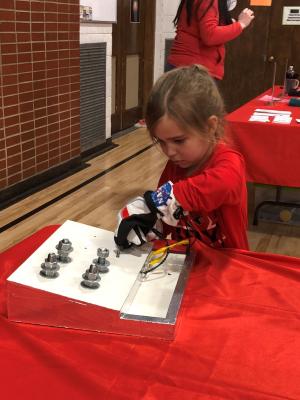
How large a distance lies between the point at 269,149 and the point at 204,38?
726 mm

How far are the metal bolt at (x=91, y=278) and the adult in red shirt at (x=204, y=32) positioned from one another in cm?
210

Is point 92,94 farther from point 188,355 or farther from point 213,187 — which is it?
point 188,355

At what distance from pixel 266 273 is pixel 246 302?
Result: 0.40 feet

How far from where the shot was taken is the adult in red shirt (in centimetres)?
264

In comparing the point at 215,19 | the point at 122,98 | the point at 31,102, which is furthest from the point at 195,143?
the point at 122,98

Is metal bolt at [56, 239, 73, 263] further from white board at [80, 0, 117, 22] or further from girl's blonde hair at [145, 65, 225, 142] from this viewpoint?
white board at [80, 0, 117, 22]

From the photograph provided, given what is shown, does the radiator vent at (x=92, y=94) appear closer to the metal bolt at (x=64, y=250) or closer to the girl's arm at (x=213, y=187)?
the girl's arm at (x=213, y=187)

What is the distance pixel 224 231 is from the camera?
4.06ft

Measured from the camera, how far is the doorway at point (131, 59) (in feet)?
16.4

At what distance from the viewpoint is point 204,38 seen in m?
2.68

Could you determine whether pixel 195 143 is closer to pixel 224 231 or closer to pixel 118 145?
pixel 224 231

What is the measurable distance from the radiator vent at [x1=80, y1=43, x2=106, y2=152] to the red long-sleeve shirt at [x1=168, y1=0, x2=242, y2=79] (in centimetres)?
142

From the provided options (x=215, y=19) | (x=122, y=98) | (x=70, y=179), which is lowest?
(x=70, y=179)

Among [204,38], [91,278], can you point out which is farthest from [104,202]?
[91,278]
